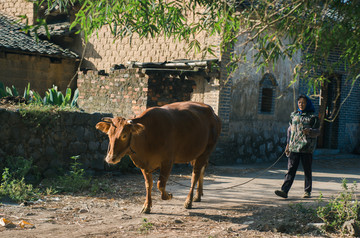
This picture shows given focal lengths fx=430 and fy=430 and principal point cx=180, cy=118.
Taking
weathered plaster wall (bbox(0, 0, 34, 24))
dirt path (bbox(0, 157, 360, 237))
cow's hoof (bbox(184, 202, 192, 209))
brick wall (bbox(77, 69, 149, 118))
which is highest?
weathered plaster wall (bbox(0, 0, 34, 24))

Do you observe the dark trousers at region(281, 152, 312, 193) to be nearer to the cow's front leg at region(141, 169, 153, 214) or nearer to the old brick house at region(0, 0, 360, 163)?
the cow's front leg at region(141, 169, 153, 214)

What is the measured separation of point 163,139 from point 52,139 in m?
3.65

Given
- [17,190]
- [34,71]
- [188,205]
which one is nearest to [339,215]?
[188,205]

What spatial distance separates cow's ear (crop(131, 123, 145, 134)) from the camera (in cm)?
561

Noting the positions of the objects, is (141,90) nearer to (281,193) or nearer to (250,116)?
(250,116)

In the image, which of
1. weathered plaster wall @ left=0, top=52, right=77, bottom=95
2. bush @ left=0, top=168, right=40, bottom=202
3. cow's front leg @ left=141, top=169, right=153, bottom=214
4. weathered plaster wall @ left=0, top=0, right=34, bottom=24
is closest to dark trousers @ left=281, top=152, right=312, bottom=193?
cow's front leg @ left=141, top=169, right=153, bottom=214

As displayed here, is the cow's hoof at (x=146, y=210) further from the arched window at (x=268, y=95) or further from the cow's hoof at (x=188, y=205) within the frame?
the arched window at (x=268, y=95)

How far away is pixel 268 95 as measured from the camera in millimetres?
14281

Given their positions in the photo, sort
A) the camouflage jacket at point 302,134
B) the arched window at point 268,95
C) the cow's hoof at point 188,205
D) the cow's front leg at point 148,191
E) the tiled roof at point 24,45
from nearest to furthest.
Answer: the cow's front leg at point 148,191
the cow's hoof at point 188,205
the camouflage jacket at point 302,134
the arched window at point 268,95
the tiled roof at point 24,45

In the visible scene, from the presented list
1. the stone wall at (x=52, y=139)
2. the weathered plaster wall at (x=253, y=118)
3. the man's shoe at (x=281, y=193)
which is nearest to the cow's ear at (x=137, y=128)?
the man's shoe at (x=281, y=193)

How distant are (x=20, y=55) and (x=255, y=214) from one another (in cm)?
1160

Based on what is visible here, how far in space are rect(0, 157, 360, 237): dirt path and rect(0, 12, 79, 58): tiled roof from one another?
7.73 m

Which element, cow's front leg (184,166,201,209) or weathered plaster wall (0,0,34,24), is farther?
weathered plaster wall (0,0,34,24)

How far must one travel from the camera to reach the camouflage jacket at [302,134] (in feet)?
24.6
